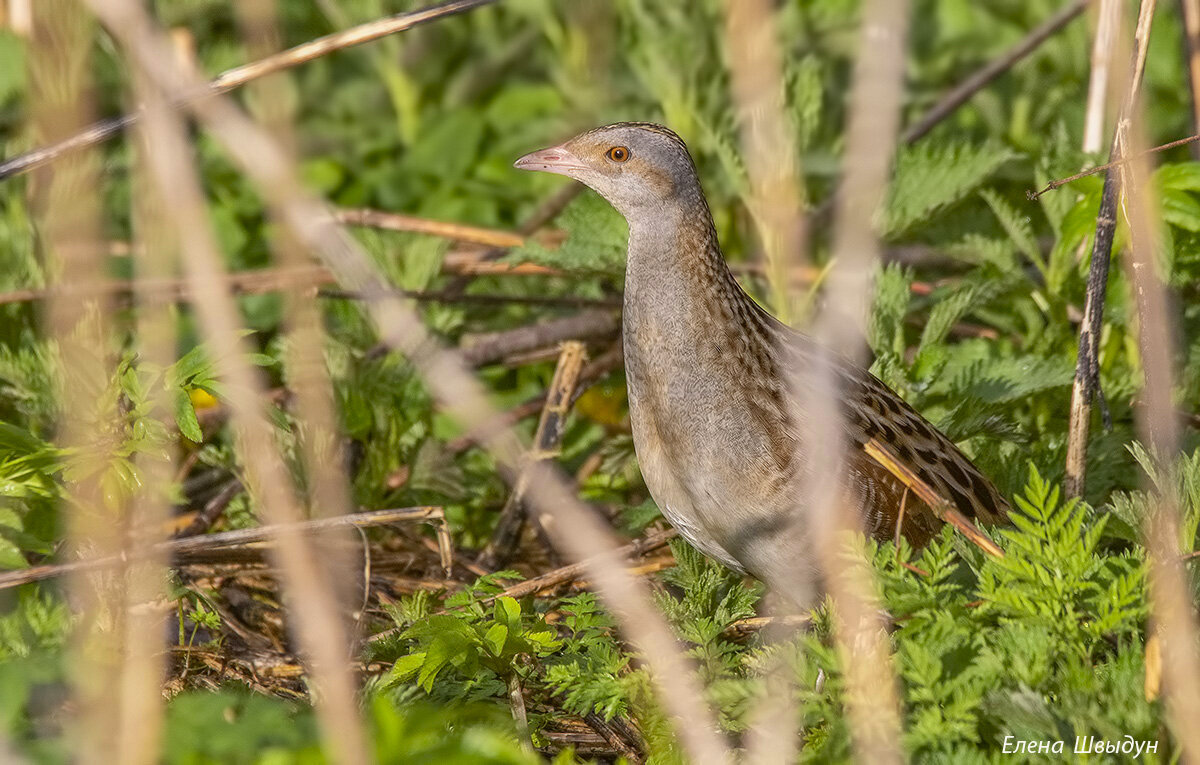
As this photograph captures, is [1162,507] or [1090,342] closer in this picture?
[1162,507]

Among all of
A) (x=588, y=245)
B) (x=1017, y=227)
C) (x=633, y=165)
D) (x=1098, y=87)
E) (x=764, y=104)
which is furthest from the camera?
(x=1098, y=87)

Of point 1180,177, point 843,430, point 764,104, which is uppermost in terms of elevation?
point 764,104

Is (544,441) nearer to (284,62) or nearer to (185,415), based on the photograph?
(185,415)

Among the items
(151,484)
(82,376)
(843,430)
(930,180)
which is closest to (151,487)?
(151,484)

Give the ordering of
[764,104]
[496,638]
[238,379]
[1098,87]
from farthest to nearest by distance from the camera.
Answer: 1. [1098,87]
2. [496,638]
3. [238,379]
4. [764,104]

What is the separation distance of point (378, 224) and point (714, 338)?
223cm

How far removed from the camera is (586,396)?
4.77m

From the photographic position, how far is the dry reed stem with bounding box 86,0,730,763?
7.88ft

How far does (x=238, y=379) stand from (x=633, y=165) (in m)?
1.17

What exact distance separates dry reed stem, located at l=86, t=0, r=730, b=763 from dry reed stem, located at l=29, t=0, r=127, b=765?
294 mm

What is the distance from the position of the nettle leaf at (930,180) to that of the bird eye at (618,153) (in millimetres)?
1012

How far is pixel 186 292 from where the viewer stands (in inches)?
188

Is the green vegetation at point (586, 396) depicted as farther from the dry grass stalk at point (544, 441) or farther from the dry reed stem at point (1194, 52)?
the dry reed stem at point (1194, 52)

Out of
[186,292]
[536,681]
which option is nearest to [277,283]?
[186,292]
